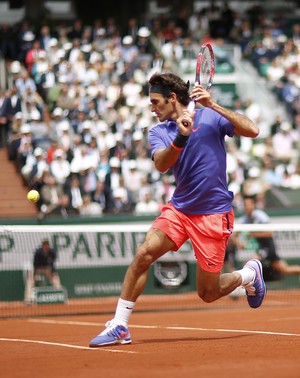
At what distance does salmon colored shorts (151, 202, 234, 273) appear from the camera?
10539mm

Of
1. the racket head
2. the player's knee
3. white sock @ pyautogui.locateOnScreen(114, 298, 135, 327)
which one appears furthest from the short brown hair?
white sock @ pyautogui.locateOnScreen(114, 298, 135, 327)

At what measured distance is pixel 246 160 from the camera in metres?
25.7

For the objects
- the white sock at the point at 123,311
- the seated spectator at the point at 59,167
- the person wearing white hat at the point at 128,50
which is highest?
the person wearing white hat at the point at 128,50

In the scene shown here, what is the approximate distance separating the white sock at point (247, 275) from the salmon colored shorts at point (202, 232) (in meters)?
0.56

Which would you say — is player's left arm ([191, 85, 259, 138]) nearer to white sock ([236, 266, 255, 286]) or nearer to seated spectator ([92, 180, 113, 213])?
white sock ([236, 266, 255, 286])

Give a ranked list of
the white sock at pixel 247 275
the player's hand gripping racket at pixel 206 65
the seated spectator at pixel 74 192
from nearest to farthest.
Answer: the player's hand gripping racket at pixel 206 65
the white sock at pixel 247 275
the seated spectator at pixel 74 192

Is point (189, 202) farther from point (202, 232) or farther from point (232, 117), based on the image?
point (232, 117)

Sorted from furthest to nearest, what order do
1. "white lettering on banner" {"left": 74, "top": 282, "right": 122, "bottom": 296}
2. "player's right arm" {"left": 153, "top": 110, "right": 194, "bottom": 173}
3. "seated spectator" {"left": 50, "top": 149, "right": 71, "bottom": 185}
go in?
"seated spectator" {"left": 50, "top": 149, "right": 71, "bottom": 185}, "white lettering on banner" {"left": 74, "top": 282, "right": 122, "bottom": 296}, "player's right arm" {"left": 153, "top": 110, "right": 194, "bottom": 173}

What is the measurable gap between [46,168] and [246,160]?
16.5ft

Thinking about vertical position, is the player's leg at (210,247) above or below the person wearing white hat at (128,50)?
below

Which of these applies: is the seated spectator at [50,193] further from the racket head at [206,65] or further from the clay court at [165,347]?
the racket head at [206,65]

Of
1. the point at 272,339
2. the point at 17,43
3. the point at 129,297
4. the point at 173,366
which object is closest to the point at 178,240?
the point at 129,297

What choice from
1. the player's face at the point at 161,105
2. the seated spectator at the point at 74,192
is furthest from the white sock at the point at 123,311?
the seated spectator at the point at 74,192

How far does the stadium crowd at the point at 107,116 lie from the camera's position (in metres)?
23.6
